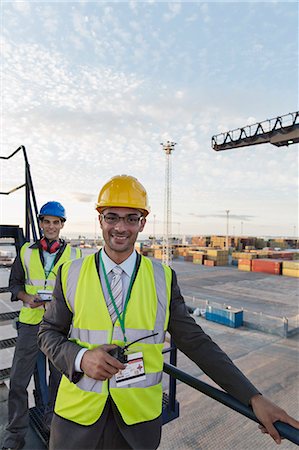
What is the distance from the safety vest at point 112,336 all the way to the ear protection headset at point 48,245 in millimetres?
1857

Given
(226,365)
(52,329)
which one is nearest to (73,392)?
(52,329)

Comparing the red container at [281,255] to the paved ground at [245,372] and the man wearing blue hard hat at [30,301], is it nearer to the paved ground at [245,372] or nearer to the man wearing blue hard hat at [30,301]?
the paved ground at [245,372]

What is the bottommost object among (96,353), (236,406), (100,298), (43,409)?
(43,409)

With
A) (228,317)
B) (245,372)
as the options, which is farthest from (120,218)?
(228,317)

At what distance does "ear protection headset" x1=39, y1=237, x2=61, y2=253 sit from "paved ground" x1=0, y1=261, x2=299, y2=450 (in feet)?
6.70

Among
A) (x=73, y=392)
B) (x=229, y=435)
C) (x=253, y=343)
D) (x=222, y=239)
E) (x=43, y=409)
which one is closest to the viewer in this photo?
(x=73, y=392)

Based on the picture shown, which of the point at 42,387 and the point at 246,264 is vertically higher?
the point at 42,387

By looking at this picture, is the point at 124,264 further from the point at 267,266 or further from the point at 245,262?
the point at 245,262

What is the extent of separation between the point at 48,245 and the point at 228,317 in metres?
18.8

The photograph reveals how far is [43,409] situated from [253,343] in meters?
16.4

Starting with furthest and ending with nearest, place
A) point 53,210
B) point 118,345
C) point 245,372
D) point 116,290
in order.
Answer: point 245,372 → point 53,210 → point 116,290 → point 118,345

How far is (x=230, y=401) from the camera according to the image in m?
1.64

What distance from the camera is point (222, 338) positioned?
17750 mm

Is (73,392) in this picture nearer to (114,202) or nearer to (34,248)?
(114,202)
